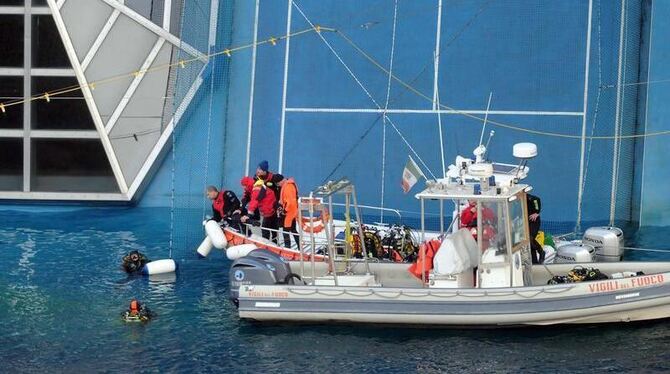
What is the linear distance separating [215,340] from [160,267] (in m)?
3.46

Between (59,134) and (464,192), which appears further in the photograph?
(59,134)

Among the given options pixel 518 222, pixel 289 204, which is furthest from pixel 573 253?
pixel 289 204

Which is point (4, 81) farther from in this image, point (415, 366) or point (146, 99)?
point (415, 366)

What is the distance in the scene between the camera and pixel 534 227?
1536 cm

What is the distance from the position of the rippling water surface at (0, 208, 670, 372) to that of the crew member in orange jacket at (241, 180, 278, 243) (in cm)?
111

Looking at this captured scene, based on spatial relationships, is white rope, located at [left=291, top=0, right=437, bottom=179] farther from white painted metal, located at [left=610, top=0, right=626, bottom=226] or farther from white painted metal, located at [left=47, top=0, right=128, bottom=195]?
white painted metal, located at [left=47, top=0, right=128, bottom=195]

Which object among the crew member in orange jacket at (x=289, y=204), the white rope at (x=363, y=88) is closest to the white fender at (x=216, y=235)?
the crew member in orange jacket at (x=289, y=204)

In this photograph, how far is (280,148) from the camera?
20.6m

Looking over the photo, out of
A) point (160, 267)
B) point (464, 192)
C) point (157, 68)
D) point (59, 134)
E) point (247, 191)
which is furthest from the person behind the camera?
point (59, 134)

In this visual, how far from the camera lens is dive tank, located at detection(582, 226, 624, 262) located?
54.1 ft

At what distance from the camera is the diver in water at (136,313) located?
14.1m

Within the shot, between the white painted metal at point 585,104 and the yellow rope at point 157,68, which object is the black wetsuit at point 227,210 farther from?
the white painted metal at point 585,104

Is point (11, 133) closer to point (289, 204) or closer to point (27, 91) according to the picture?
point (27, 91)

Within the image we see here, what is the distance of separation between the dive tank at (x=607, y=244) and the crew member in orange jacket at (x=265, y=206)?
441 centimetres
